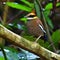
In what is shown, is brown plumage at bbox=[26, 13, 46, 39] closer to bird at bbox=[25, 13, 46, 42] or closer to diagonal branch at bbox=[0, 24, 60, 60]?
bird at bbox=[25, 13, 46, 42]

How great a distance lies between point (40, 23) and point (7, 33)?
82 centimetres

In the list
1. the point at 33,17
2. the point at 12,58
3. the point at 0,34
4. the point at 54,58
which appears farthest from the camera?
the point at 33,17

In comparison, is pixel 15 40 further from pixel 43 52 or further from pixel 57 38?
pixel 57 38

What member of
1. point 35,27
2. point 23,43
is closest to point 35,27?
point 35,27

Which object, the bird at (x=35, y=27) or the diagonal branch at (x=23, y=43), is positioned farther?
the bird at (x=35, y=27)

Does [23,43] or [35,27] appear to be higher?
[23,43]

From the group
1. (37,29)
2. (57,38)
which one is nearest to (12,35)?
(57,38)

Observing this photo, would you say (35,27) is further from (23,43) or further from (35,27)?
(23,43)

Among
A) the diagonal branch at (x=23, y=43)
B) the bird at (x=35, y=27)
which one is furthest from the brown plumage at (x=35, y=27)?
the diagonal branch at (x=23, y=43)

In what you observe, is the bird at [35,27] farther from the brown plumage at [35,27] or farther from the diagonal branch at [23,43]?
the diagonal branch at [23,43]

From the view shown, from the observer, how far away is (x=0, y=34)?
932mm

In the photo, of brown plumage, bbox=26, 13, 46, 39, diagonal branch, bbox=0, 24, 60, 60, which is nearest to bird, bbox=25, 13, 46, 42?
brown plumage, bbox=26, 13, 46, 39

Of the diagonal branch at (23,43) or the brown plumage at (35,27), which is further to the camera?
the brown plumage at (35,27)

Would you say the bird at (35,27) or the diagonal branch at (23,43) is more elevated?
the diagonal branch at (23,43)
